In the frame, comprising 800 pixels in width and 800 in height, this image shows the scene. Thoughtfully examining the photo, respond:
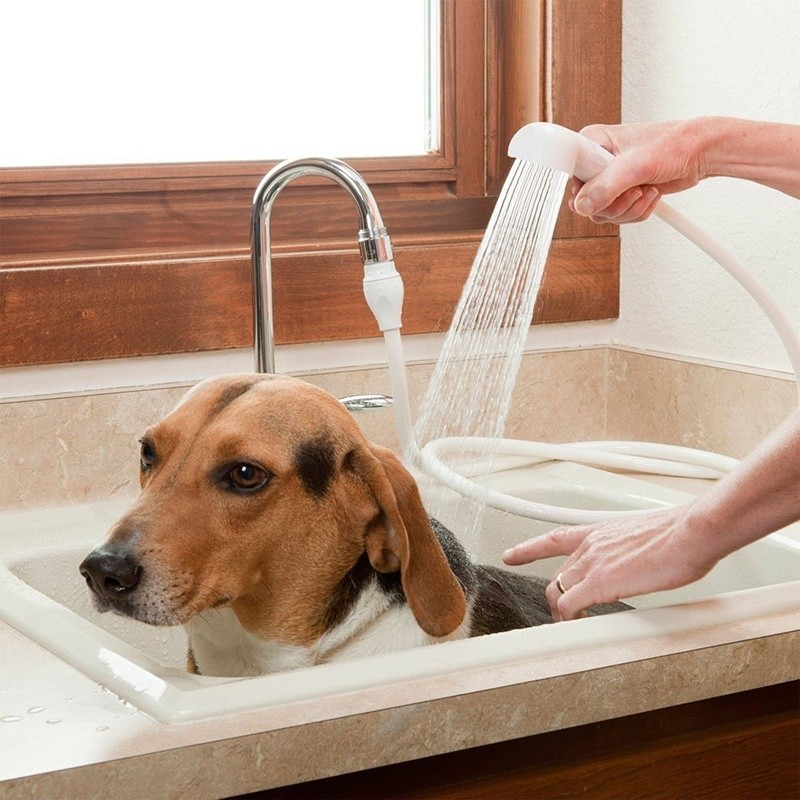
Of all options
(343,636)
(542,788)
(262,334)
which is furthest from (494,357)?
(542,788)

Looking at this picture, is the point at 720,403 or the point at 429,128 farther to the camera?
the point at 429,128

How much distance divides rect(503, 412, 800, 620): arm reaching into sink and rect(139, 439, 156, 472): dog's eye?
462 millimetres

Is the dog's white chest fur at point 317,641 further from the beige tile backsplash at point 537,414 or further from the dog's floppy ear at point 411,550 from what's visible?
the beige tile backsplash at point 537,414

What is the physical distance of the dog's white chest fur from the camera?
4.22 ft

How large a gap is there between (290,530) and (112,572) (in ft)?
0.69

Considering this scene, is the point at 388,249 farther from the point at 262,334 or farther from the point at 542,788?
the point at 542,788

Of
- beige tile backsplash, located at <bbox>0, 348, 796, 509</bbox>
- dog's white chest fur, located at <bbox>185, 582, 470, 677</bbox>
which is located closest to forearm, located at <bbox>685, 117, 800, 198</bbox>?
beige tile backsplash, located at <bbox>0, 348, 796, 509</bbox>

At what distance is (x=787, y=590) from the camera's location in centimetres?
127

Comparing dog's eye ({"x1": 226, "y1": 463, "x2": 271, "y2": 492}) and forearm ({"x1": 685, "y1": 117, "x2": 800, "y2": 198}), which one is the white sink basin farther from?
forearm ({"x1": 685, "y1": 117, "x2": 800, "y2": 198})

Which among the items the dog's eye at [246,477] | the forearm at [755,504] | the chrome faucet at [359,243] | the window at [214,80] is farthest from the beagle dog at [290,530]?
the window at [214,80]

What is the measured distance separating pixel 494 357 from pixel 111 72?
30.6 inches

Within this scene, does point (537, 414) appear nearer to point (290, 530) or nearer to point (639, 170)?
point (639, 170)

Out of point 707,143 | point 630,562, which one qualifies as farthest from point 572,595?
point 707,143

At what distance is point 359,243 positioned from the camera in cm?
169
